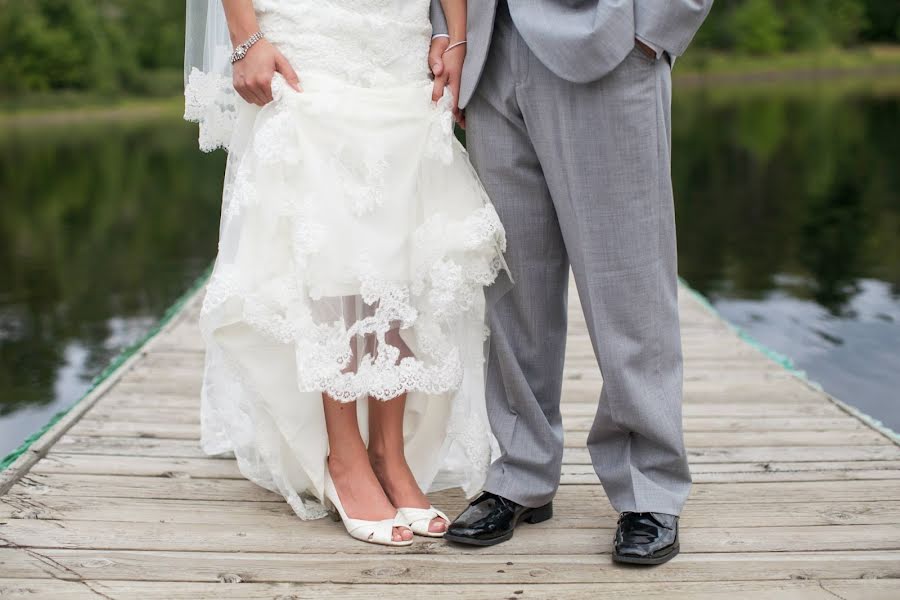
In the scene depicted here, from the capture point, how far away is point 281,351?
2.46 meters

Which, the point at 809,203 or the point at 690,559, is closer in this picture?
the point at 690,559

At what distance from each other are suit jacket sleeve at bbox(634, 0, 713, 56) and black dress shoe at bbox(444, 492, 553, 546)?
102 cm

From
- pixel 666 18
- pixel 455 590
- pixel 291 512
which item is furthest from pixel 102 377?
pixel 666 18

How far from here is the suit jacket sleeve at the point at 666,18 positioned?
2.02 meters

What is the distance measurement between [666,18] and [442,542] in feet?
3.87

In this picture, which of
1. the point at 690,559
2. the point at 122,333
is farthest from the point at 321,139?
the point at 122,333

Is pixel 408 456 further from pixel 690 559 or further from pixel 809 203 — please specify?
pixel 809 203

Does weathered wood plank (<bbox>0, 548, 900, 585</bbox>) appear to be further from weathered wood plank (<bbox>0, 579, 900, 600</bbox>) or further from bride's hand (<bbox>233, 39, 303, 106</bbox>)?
bride's hand (<bbox>233, 39, 303, 106</bbox>)

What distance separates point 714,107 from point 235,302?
27.1m

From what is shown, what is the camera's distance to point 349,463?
2459 mm

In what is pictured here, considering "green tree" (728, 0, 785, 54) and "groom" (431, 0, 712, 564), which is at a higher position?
"groom" (431, 0, 712, 564)

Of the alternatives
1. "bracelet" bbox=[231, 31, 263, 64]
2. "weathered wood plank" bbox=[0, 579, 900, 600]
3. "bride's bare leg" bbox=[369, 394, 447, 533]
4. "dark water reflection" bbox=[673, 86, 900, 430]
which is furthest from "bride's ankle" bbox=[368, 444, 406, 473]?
"dark water reflection" bbox=[673, 86, 900, 430]

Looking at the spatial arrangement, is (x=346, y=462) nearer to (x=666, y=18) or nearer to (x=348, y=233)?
(x=348, y=233)

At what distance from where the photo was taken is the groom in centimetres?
210
